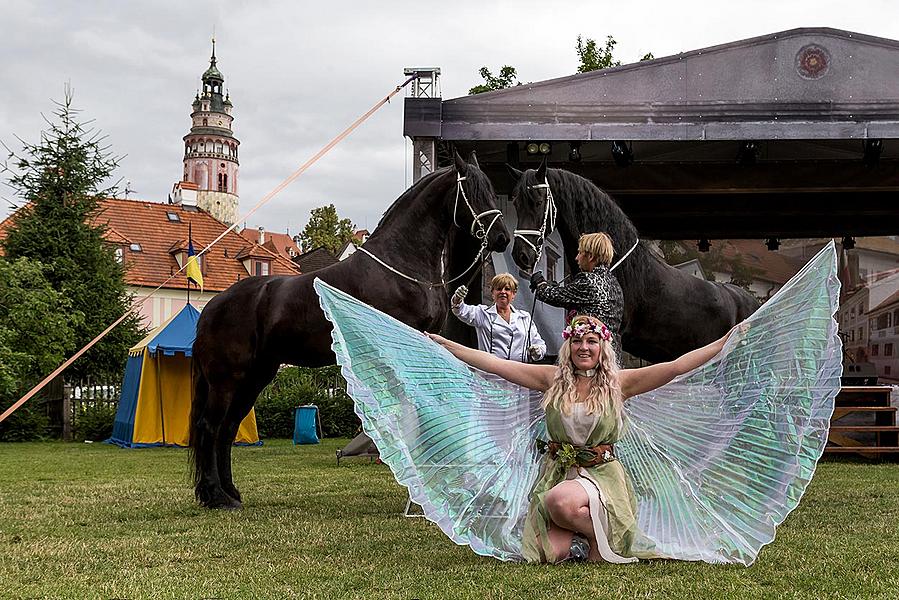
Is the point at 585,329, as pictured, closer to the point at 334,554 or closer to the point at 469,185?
the point at 334,554

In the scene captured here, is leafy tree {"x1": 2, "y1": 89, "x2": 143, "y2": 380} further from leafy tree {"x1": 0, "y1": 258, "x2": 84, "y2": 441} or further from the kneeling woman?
the kneeling woman

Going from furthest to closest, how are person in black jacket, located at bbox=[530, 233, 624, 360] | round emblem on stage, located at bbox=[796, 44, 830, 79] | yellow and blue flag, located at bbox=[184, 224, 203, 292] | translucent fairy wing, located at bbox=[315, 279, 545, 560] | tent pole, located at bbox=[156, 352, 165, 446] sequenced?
tent pole, located at bbox=[156, 352, 165, 446] < yellow and blue flag, located at bbox=[184, 224, 203, 292] < round emblem on stage, located at bbox=[796, 44, 830, 79] < person in black jacket, located at bbox=[530, 233, 624, 360] < translucent fairy wing, located at bbox=[315, 279, 545, 560]

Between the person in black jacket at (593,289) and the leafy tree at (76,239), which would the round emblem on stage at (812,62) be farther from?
the leafy tree at (76,239)

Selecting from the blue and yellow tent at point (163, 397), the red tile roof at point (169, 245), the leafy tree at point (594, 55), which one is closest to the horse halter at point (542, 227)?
the blue and yellow tent at point (163, 397)

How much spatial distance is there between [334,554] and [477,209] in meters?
2.64

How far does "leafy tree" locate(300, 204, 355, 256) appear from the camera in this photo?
5375cm

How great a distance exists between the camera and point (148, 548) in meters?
4.72

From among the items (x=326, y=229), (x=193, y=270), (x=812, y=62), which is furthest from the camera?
(x=326, y=229)

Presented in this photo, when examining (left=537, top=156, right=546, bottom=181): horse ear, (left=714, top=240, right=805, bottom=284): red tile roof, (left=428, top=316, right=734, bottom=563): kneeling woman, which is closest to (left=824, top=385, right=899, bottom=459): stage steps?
(left=714, top=240, right=805, bottom=284): red tile roof

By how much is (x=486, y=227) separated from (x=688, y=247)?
8.22m

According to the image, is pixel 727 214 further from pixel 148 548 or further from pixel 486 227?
pixel 148 548

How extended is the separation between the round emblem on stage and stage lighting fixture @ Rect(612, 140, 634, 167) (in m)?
1.94

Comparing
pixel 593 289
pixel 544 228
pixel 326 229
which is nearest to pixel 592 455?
pixel 593 289

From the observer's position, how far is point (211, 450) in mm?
6348
